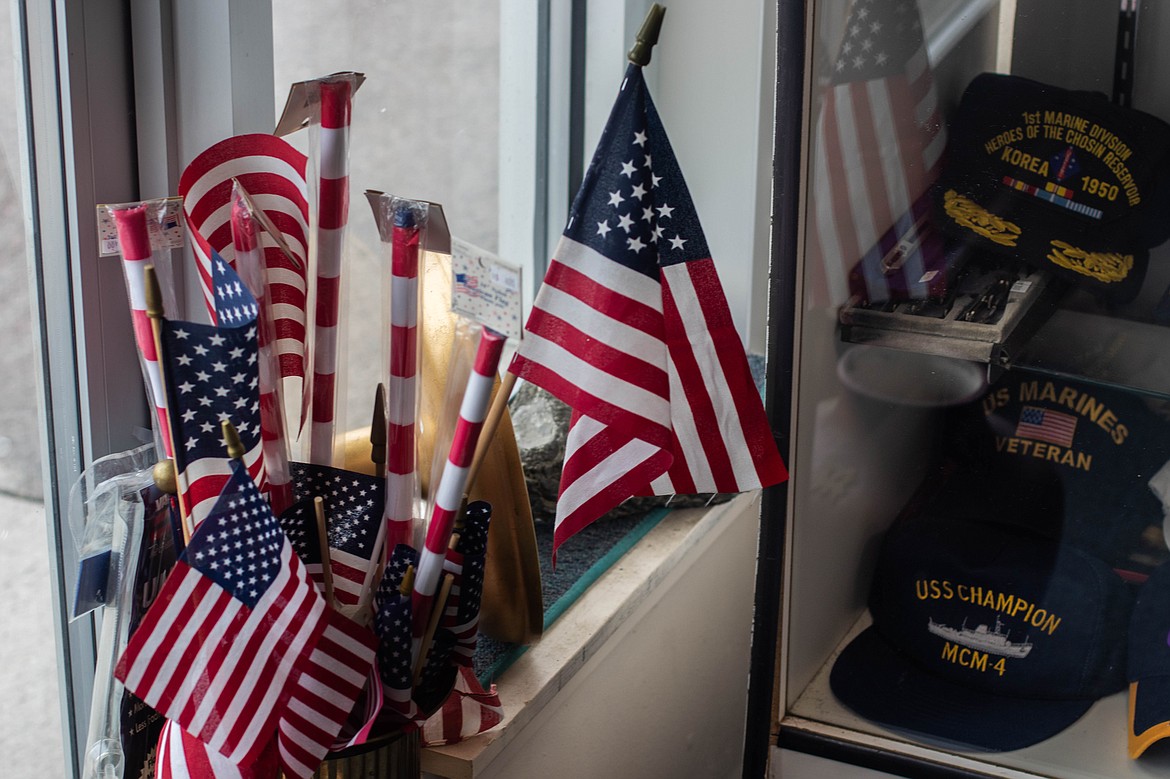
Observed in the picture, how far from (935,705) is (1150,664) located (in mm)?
225

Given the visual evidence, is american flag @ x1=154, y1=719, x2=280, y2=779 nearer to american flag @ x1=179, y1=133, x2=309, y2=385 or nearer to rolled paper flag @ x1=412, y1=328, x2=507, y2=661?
rolled paper flag @ x1=412, y1=328, x2=507, y2=661

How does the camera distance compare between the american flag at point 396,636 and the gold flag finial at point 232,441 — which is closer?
the gold flag finial at point 232,441

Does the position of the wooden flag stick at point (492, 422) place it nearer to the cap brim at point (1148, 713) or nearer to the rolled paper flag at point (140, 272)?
A: the rolled paper flag at point (140, 272)

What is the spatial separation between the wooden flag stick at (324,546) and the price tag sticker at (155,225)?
0.22 m

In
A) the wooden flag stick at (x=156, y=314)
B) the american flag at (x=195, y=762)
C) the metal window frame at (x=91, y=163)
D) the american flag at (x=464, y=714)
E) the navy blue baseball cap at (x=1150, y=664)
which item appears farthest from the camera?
the navy blue baseball cap at (x=1150, y=664)

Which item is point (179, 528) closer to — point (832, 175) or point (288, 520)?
point (288, 520)

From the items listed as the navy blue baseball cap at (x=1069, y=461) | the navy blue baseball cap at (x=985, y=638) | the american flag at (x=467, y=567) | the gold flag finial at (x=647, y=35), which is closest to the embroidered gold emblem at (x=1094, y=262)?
the navy blue baseball cap at (x=1069, y=461)

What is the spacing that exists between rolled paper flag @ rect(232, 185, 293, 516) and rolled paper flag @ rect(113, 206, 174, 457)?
61mm

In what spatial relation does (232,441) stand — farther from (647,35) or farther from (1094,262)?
(1094,262)

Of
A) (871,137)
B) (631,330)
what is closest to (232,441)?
(631,330)

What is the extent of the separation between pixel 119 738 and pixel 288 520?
22 cm

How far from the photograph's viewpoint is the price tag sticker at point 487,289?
2.30ft

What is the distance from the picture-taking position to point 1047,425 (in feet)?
3.88

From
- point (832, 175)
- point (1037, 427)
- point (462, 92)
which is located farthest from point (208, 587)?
point (462, 92)
